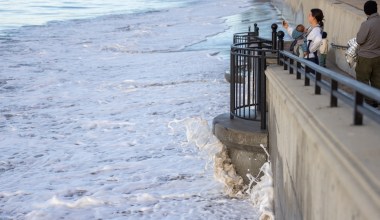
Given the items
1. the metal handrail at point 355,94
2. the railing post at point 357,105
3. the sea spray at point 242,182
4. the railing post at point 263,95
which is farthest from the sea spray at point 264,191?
the railing post at point 357,105

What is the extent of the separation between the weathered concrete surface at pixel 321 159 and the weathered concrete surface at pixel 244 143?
45.0 inches

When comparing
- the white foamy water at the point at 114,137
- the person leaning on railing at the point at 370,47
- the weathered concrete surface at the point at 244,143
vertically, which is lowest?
the white foamy water at the point at 114,137

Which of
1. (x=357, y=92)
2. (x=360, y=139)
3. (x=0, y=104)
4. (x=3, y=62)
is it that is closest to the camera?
(x=357, y=92)

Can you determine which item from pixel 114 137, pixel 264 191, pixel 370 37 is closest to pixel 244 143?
pixel 264 191

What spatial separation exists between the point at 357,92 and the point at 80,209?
5577 mm

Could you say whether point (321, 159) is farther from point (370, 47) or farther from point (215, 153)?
point (215, 153)

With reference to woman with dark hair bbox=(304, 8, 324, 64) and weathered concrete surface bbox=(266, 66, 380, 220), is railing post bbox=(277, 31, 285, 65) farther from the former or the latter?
weathered concrete surface bbox=(266, 66, 380, 220)

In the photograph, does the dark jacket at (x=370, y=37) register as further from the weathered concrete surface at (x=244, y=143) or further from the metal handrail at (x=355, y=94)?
the metal handrail at (x=355, y=94)

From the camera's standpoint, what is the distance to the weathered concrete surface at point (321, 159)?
9.23 feet

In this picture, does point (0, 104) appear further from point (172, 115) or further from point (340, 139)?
point (340, 139)

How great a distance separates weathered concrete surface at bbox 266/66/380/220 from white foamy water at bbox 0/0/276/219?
209cm

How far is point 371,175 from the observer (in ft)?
9.05

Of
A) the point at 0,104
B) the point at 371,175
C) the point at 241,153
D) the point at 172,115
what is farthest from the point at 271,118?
the point at 0,104

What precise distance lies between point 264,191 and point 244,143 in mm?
645
